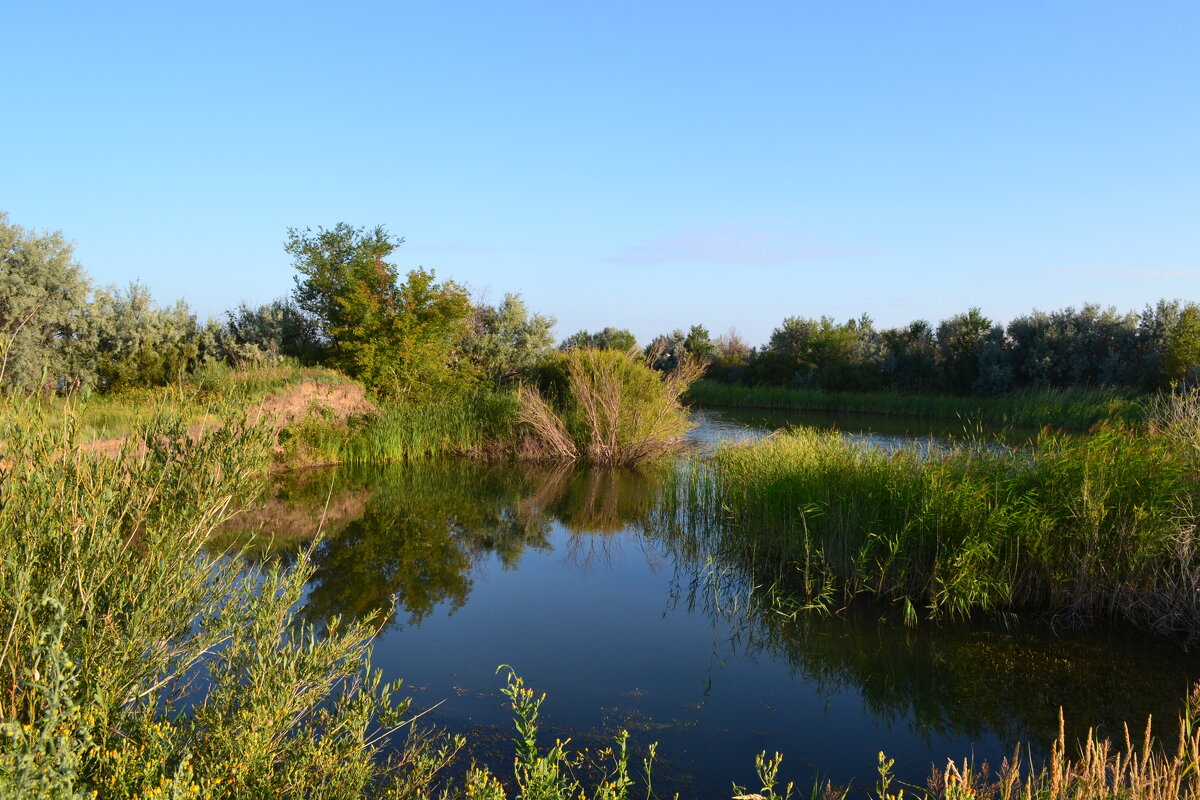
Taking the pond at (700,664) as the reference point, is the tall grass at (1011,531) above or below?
above

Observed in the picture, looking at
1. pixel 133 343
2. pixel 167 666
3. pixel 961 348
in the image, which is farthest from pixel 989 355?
pixel 167 666

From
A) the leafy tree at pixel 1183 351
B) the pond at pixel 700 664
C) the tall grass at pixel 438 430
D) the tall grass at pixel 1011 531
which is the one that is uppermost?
the leafy tree at pixel 1183 351

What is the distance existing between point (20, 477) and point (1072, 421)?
88.6ft

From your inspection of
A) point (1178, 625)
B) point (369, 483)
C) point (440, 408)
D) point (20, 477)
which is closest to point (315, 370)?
point (440, 408)

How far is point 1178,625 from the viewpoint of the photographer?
7.28m

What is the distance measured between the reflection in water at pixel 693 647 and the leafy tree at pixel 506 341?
39.5ft

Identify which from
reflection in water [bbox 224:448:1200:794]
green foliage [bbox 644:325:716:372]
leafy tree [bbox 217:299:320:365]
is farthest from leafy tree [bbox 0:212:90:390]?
green foliage [bbox 644:325:716:372]

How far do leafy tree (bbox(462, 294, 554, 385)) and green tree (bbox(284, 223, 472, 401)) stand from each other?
4.65 ft

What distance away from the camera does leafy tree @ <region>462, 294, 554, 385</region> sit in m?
23.6

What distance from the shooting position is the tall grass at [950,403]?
24.1m

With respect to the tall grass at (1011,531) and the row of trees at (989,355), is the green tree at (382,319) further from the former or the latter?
the row of trees at (989,355)

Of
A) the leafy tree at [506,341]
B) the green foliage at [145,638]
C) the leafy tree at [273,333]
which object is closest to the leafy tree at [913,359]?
the leafy tree at [506,341]

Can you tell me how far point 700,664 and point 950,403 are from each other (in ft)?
87.6

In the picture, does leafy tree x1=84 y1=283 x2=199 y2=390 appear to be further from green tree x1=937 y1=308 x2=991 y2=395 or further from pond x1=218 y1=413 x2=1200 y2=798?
green tree x1=937 y1=308 x2=991 y2=395
